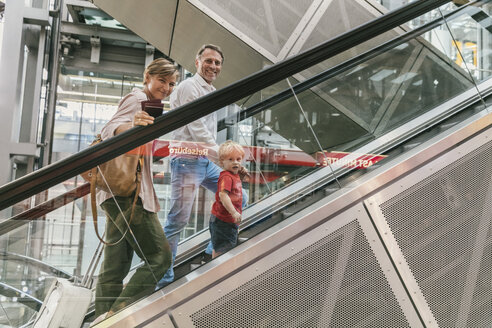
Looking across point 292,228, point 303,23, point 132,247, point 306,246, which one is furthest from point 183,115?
point 303,23

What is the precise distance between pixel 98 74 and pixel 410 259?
Answer: 11.0 metres

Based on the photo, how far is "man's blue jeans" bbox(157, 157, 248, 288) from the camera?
2.54m

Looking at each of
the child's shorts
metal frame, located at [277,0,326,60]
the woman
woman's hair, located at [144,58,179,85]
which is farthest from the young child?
metal frame, located at [277,0,326,60]

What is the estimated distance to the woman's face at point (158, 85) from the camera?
2805 mm

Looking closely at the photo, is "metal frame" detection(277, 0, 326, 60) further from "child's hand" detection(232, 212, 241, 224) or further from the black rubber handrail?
"child's hand" detection(232, 212, 241, 224)

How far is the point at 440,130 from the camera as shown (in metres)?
3.19

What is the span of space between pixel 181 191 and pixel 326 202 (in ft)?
2.67

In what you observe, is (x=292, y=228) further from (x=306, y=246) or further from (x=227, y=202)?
(x=227, y=202)

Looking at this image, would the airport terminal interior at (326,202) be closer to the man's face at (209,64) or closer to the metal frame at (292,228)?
the metal frame at (292,228)

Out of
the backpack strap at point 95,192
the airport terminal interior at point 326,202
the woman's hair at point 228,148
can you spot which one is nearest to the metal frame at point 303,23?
the airport terminal interior at point 326,202

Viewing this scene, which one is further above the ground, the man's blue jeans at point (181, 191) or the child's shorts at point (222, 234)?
the man's blue jeans at point (181, 191)

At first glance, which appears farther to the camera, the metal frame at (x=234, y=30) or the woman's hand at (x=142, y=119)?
the metal frame at (x=234, y=30)

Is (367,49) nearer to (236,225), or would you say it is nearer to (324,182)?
(324,182)

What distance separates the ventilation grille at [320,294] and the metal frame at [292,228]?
107 mm
